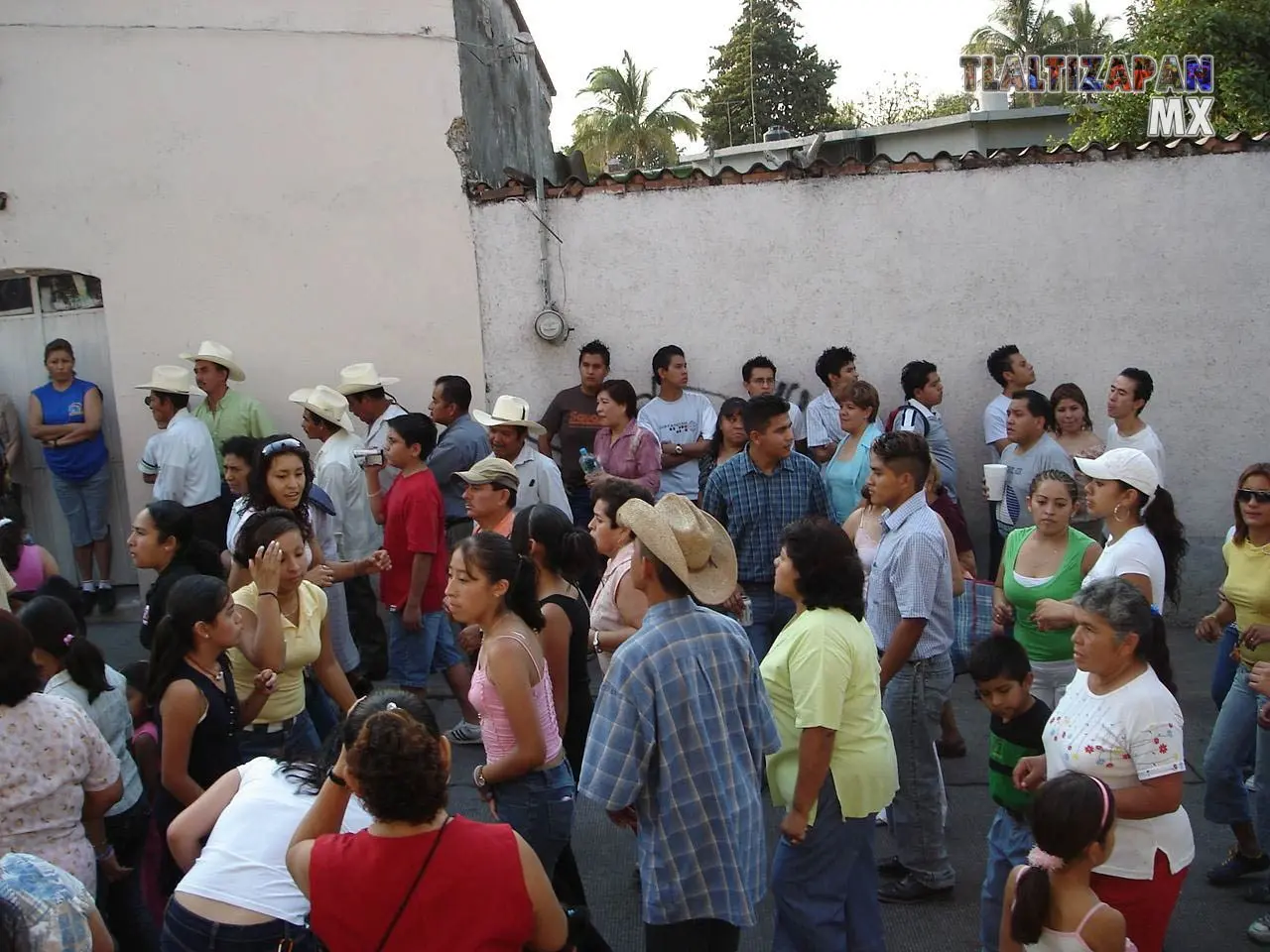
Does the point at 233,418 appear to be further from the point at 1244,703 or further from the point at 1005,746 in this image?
the point at 1244,703

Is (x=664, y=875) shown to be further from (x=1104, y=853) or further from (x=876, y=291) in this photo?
(x=876, y=291)

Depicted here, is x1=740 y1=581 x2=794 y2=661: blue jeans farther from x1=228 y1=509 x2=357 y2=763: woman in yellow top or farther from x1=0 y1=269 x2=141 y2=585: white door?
x1=0 y1=269 x2=141 y2=585: white door

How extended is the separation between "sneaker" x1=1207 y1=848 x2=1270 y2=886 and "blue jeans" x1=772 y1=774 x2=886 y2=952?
1.88 metres

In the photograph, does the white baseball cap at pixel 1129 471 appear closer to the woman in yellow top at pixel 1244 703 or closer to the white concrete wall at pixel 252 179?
the woman in yellow top at pixel 1244 703

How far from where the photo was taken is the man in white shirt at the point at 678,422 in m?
8.29

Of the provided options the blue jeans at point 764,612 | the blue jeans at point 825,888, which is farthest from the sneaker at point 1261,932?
the blue jeans at point 764,612

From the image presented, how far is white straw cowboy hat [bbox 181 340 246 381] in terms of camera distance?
330 inches

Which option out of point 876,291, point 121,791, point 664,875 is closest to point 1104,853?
point 664,875

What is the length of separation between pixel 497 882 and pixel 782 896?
155 cm

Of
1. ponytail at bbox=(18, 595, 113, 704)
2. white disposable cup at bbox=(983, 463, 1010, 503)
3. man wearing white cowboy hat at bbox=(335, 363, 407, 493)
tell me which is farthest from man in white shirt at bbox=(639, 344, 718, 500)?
ponytail at bbox=(18, 595, 113, 704)

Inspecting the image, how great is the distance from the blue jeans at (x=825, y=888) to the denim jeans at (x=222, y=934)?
1590 mm

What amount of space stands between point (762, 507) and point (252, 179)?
5.17 metres

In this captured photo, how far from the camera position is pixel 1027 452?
7.57m

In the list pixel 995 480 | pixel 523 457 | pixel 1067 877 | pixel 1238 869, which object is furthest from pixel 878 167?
pixel 1067 877
